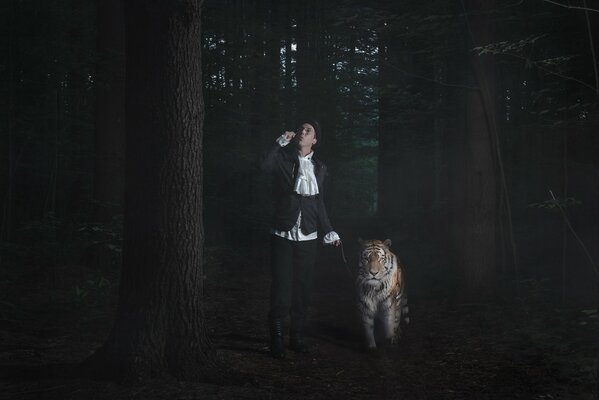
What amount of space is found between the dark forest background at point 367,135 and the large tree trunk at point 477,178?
2cm

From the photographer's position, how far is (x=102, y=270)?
997cm

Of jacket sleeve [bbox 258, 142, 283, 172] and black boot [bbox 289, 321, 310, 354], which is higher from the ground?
jacket sleeve [bbox 258, 142, 283, 172]

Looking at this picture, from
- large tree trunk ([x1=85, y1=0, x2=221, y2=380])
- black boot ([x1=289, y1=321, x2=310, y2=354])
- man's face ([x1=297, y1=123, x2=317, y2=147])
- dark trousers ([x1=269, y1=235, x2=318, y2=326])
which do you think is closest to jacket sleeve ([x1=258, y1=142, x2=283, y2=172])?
man's face ([x1=297, y1=123, x2=317, y2=147])

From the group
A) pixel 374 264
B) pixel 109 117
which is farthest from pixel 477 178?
pixel 109 117

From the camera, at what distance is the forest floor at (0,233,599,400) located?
447 cm

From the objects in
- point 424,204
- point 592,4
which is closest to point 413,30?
point 592,4

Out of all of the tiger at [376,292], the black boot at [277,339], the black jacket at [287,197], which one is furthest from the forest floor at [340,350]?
the black jacket at [287,197]

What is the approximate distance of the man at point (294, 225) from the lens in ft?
18.9

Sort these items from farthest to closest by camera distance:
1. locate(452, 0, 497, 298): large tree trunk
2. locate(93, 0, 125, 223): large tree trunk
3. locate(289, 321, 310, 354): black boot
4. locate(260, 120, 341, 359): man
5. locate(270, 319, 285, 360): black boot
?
locate(93, 0, 125, 223): large tree trunk
locate(452, 0, 497, 298): large tree trunk
locate(289, 321, 310, 354): black boot
locate(260, 120, 341, 359): man
locate(270, 319, 285, 360): black boot

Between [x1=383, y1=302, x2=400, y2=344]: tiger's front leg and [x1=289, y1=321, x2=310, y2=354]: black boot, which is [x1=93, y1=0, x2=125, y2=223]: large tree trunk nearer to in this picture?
[x1=289, y1=321, x2=310, y2=354]: black boot

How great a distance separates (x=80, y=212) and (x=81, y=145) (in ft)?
6.21

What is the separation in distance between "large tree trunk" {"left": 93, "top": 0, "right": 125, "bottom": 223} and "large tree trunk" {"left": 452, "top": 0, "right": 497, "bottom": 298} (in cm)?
637

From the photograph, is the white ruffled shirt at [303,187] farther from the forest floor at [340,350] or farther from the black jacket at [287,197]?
the forest floor at [340,350]

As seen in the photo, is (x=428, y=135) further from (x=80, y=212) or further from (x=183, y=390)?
(x=183, y=390)
